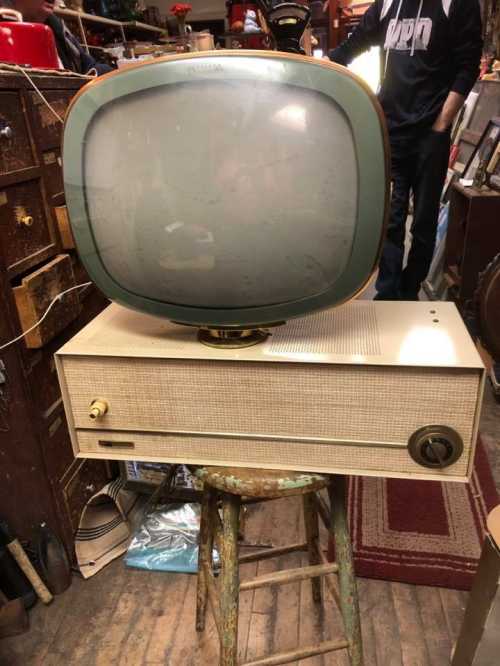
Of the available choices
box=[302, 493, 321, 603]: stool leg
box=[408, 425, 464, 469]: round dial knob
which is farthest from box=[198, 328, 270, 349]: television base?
box=[302, 493, 321, 603]: stool leg

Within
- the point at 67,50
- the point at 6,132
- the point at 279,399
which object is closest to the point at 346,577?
the point at 279,399

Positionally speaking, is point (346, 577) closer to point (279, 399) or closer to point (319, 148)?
point (279, 399)

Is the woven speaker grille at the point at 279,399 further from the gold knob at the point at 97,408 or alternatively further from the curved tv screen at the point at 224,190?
the curved tv screen at the point at 224,190

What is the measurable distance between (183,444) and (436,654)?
0.84 metres

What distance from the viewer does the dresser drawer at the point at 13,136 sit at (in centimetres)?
110

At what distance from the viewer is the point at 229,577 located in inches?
36.1

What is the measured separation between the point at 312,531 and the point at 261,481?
0.45 meters

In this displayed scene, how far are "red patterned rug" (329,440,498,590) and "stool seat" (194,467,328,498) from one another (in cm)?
71

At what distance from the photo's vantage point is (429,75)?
6.12 ft

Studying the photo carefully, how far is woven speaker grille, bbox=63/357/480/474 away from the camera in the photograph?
75 centimetres

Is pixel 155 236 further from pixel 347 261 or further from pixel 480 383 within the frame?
pixel 480 383

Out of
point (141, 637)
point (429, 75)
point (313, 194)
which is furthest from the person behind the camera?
point (429, 75)

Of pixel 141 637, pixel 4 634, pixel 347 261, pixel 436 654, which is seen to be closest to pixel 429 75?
pixel 347 261

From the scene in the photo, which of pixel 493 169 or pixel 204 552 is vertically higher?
pixel 493 169
